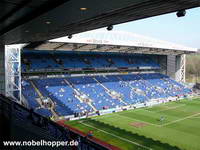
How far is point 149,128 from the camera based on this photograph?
26188 millimetres

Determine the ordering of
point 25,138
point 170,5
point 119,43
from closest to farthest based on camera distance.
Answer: point 170,5, point 25,138, point 119,43

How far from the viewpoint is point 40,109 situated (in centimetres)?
2891

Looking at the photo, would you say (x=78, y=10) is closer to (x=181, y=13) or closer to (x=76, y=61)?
(x=181, y=13)

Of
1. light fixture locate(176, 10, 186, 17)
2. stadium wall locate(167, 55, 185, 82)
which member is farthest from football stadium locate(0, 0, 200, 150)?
stadium wall locate(167, 55, 185, 82)

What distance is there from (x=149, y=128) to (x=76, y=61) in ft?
68.0

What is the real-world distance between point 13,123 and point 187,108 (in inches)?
1320

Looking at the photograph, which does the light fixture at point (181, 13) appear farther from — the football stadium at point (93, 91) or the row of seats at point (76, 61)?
the row of seats at point (76, 61)

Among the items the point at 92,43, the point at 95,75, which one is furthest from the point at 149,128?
the point at 95,75

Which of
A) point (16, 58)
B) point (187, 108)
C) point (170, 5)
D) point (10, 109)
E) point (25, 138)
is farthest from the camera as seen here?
point (187, 108)

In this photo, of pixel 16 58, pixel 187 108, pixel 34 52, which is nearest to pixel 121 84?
pixel 187 108

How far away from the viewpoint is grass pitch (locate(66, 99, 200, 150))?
20922mm

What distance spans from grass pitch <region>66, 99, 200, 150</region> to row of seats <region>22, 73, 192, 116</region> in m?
3.22

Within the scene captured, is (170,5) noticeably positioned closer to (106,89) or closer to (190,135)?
(190,135)

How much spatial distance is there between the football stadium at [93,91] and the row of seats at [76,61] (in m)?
0.17
